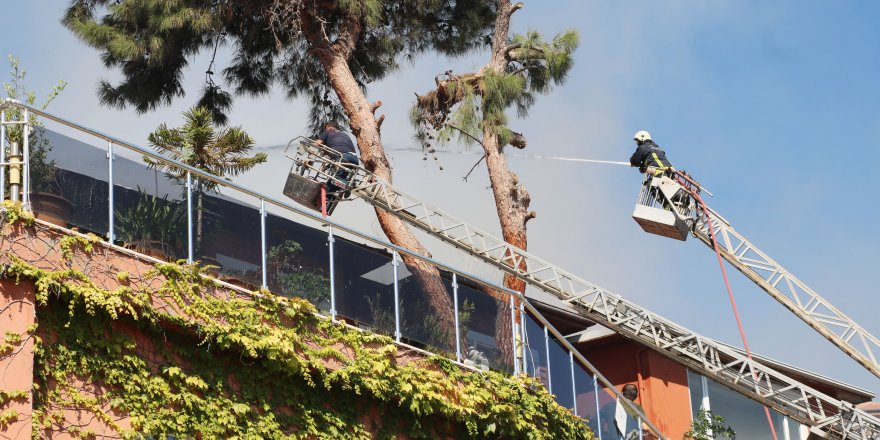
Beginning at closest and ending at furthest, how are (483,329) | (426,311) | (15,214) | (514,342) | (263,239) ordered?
1. (15,214)
2. (263,239)
3. (426,311)
4. (483,329)
5. (514,342)

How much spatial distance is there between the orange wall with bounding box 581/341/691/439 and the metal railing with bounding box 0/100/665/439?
6.92 feet

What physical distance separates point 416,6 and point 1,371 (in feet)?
45.3

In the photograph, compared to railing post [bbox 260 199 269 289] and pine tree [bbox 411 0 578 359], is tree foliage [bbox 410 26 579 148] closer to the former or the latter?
pine tree [bbox 411 0 578 359]

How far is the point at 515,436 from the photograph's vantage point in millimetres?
16422

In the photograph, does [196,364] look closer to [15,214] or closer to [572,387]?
[15,214]

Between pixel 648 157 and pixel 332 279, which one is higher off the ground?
pixel 648 157

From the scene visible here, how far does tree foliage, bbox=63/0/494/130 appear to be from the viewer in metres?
22.4

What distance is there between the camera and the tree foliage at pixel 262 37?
73.6ft

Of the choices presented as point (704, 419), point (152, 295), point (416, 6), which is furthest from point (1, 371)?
point (416, 6)

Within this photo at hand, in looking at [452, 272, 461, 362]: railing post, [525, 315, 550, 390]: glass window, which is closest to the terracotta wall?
[452, 272, 461, 362]: railing post

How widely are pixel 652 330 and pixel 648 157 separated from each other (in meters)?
2.86

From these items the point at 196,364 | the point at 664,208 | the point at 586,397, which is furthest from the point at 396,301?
the point at 664,208

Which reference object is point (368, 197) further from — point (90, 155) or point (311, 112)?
point (90, 155)

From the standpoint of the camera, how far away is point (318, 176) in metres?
20.2
